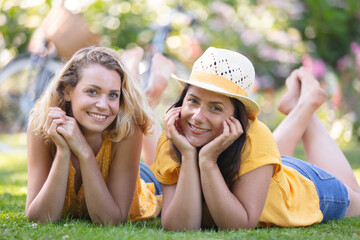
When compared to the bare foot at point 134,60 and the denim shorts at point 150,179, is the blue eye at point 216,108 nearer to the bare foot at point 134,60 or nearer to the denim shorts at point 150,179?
the denim shorts at point 150,179

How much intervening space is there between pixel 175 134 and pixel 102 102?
1.69 feet

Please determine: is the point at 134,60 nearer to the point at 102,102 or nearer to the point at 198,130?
the point at 102,102

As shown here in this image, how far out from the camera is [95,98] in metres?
3.17

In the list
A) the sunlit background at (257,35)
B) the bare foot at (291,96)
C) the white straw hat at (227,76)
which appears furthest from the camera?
the sunlit background at (257,35)

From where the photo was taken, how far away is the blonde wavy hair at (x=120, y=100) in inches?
129

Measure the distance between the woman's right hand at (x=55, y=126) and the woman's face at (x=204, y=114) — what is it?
2.42 ft

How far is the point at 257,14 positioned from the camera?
1141 cm

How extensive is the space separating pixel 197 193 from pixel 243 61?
0.83 meters

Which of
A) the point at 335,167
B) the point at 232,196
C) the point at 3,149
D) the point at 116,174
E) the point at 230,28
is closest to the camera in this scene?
the point at 232,196

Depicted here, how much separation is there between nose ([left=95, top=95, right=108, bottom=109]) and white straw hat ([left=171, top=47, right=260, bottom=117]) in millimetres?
527

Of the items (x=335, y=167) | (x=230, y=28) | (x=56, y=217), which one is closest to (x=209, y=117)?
(x=56, y=217)

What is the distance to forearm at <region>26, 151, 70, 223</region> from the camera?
10.0ft

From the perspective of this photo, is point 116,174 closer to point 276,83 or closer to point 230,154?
point 230,154

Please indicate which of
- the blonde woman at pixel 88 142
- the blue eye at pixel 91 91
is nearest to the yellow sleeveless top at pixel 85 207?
the blonde woman at pixel 88 142
